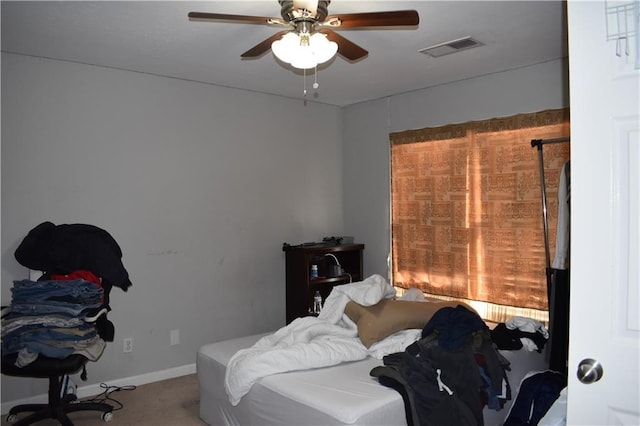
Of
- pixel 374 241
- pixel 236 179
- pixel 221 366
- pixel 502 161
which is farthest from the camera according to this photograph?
pixel 374 241

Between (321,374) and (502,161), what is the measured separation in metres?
2.45

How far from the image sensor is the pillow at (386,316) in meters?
2.96

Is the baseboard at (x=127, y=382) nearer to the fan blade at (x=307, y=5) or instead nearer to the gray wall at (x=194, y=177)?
the gray wall at (x=194, y=177)

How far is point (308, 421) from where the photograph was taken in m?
2.29

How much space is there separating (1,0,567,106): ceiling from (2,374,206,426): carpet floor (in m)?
2.46

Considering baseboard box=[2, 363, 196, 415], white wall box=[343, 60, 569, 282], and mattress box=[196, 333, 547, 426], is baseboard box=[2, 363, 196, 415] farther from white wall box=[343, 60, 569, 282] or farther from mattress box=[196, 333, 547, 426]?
white wall box=[343, 60, 569, 282]

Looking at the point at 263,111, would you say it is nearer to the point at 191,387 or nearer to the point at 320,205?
the point at 320,205

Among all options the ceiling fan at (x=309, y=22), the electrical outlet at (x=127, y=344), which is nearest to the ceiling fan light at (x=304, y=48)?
the ceiling fan at (x=309, y=22)

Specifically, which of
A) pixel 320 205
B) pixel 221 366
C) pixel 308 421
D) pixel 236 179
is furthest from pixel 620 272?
pixel 320 205

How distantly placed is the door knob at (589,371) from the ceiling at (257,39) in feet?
6.60

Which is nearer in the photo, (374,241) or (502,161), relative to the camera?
(502,161)

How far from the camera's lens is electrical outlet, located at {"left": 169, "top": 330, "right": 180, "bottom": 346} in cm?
414

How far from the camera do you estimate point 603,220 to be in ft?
4.51

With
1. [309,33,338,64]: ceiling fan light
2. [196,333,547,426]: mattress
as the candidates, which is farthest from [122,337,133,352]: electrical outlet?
[309,33,338,64]: ceiling fan light
